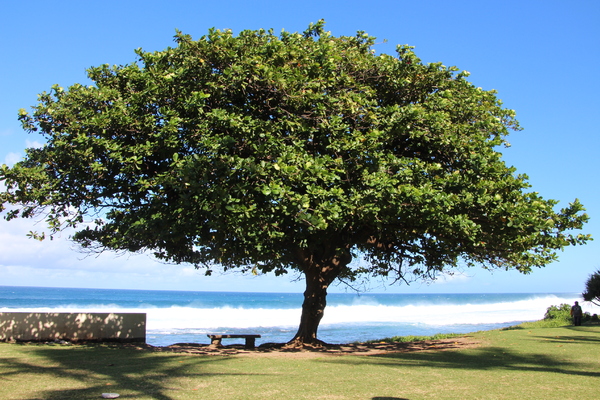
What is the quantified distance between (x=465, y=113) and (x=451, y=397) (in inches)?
319

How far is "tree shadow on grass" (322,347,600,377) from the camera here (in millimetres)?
9648

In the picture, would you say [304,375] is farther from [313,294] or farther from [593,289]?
[593,289]

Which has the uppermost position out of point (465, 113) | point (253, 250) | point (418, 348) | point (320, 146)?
point (465, 113)

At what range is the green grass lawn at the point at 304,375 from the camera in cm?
703

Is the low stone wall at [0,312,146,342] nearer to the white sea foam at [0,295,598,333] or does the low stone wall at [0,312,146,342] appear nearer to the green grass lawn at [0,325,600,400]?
the green grass lawn at [0,325,600,400]

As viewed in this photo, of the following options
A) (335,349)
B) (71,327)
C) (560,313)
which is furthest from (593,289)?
(71,327)

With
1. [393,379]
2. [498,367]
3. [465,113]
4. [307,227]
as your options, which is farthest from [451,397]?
[465,113]

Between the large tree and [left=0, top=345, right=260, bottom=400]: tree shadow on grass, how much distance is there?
276 cm

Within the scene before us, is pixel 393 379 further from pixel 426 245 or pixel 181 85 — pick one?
pixel 181 85

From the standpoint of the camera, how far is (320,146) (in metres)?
11.8

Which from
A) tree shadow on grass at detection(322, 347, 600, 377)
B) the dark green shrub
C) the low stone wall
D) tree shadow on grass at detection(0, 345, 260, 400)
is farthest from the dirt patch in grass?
the dark green shrub

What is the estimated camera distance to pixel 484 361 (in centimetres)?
1097

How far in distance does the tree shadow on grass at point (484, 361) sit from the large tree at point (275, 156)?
2610mm

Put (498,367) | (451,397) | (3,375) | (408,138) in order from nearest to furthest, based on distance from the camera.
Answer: (451,397) → (3,375) → (498,367) → (408,138)
